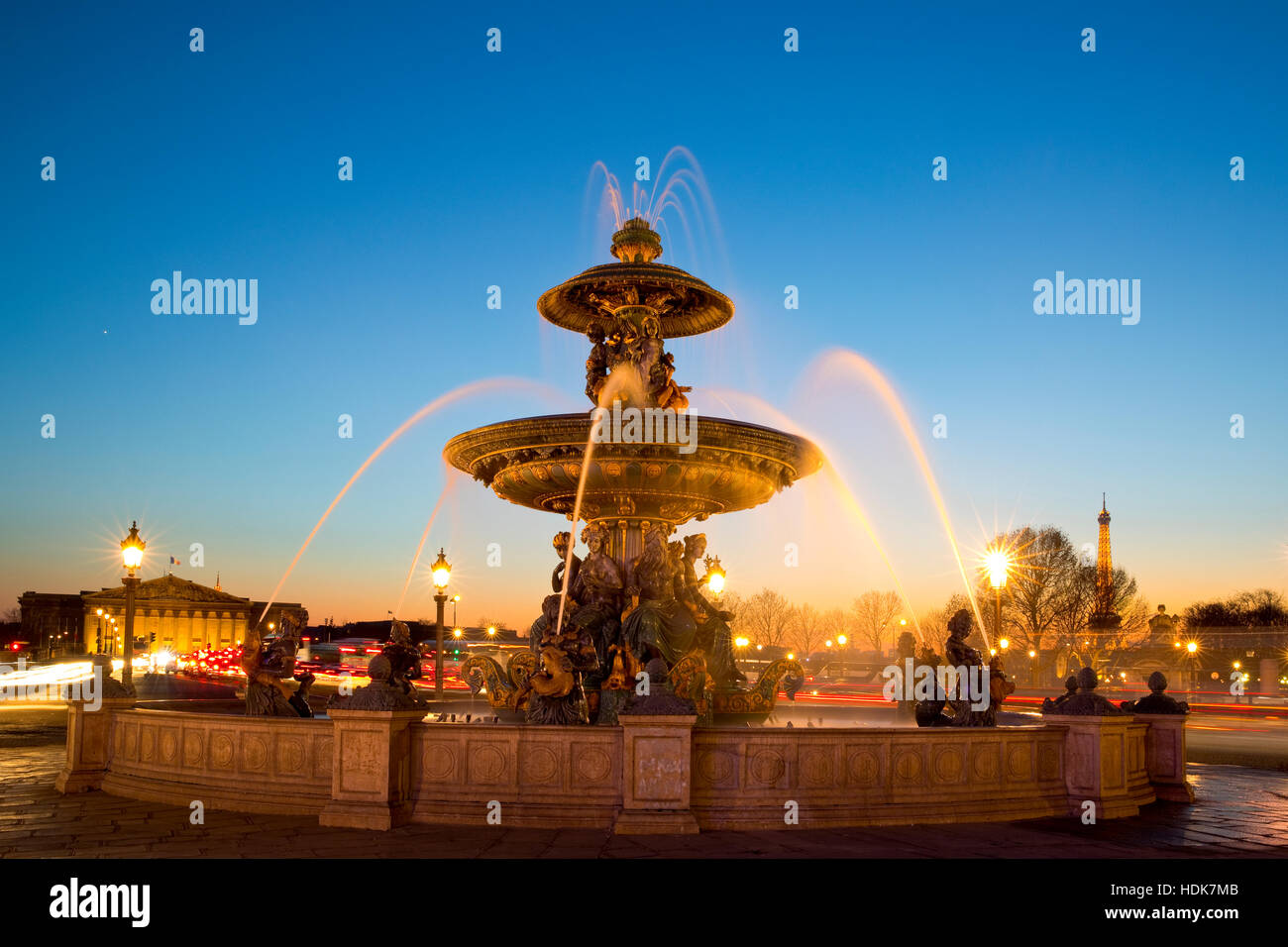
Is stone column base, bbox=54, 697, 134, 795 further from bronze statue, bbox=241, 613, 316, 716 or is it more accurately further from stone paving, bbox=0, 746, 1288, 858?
bronze statue, bbox=241, 613, 316, 716


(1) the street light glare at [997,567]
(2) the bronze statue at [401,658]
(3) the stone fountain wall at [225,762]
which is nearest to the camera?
(3) the stone fountain wall at [225,762]

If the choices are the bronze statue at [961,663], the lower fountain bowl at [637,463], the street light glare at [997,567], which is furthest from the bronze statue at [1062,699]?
the street light glare at [997,567]

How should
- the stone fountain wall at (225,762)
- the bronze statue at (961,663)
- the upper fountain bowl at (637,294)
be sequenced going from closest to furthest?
1. the stone fountain wall at (225,762)
2. the bronze statue at (961,663)
3. the upper fountain bowl at (637,294)

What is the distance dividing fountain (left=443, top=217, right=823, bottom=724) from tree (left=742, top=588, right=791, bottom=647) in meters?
79.2

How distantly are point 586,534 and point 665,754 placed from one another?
6485 millimetres

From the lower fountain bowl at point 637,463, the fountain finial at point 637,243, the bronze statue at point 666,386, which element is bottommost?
the lower fountain bowl at point 637,463

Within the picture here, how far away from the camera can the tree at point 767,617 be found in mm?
96250

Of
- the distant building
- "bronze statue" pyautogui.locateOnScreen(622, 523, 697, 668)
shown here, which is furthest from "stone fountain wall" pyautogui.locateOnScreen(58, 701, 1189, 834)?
the distant building

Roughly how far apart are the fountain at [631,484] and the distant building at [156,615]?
13386 centimetres

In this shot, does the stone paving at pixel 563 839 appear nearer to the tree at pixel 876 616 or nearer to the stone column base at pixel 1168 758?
the stone column base at pixel 1168 758

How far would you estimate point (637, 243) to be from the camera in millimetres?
16438

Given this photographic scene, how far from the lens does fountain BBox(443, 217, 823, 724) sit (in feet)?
43.8
